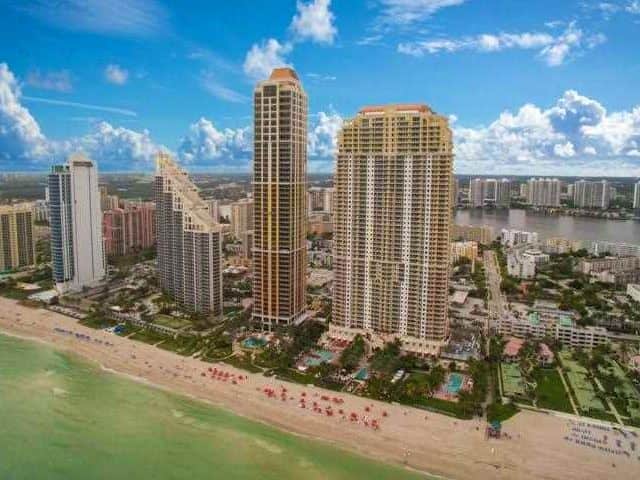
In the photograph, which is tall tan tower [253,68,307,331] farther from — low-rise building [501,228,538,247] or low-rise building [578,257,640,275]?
low-rise building [501,228,538,247]

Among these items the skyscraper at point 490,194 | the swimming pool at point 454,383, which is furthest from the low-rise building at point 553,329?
the skyscraper at point 490,194

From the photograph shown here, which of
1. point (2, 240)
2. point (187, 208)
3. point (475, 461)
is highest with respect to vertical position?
point (187, 208)

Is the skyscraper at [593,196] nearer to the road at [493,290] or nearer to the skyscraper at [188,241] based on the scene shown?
the road at [493,290]

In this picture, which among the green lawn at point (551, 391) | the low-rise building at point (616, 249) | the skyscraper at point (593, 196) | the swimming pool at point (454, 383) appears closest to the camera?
the green lawn at point (551, 391)

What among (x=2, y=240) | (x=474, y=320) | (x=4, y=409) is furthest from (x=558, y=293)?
(x=2, y=240)

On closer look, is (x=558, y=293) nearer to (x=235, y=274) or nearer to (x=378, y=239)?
(x=378, y=239)
